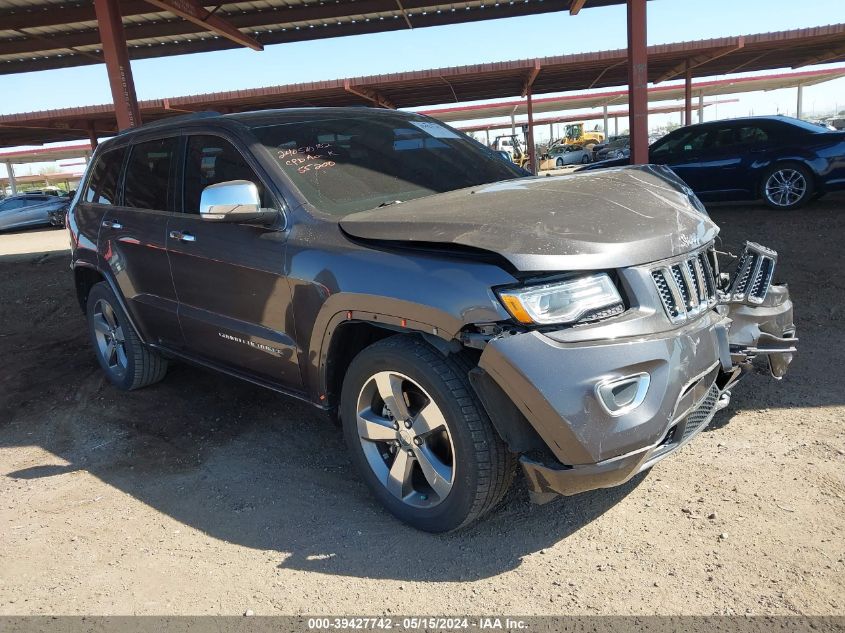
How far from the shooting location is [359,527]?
3.12m

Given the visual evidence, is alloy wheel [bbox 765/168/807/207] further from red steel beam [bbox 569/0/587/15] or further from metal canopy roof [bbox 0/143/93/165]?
metal canopy roof [bbox 0/143/93/165]

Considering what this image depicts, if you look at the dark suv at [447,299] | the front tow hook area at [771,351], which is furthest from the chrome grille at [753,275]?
the front tow hook area at [771,351]

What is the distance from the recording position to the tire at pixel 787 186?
9289 mm

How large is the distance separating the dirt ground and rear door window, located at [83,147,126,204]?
1.63m

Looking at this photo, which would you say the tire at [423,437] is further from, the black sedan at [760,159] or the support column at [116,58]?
the support column at [116,58]

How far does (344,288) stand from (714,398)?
1.75m

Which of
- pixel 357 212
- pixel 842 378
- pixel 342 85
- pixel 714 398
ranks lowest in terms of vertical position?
pixel 842 378

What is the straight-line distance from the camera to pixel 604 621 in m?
2.38

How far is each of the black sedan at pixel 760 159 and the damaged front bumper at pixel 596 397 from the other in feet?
22.2

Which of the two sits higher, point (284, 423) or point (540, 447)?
point (540, 447)

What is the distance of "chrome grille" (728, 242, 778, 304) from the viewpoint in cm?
331

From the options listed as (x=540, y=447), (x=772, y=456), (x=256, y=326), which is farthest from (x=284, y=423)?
(x=772, y=456)

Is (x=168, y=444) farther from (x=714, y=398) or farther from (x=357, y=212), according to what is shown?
(x=714, y=398)

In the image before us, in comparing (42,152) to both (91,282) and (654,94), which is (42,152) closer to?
(654,94)
